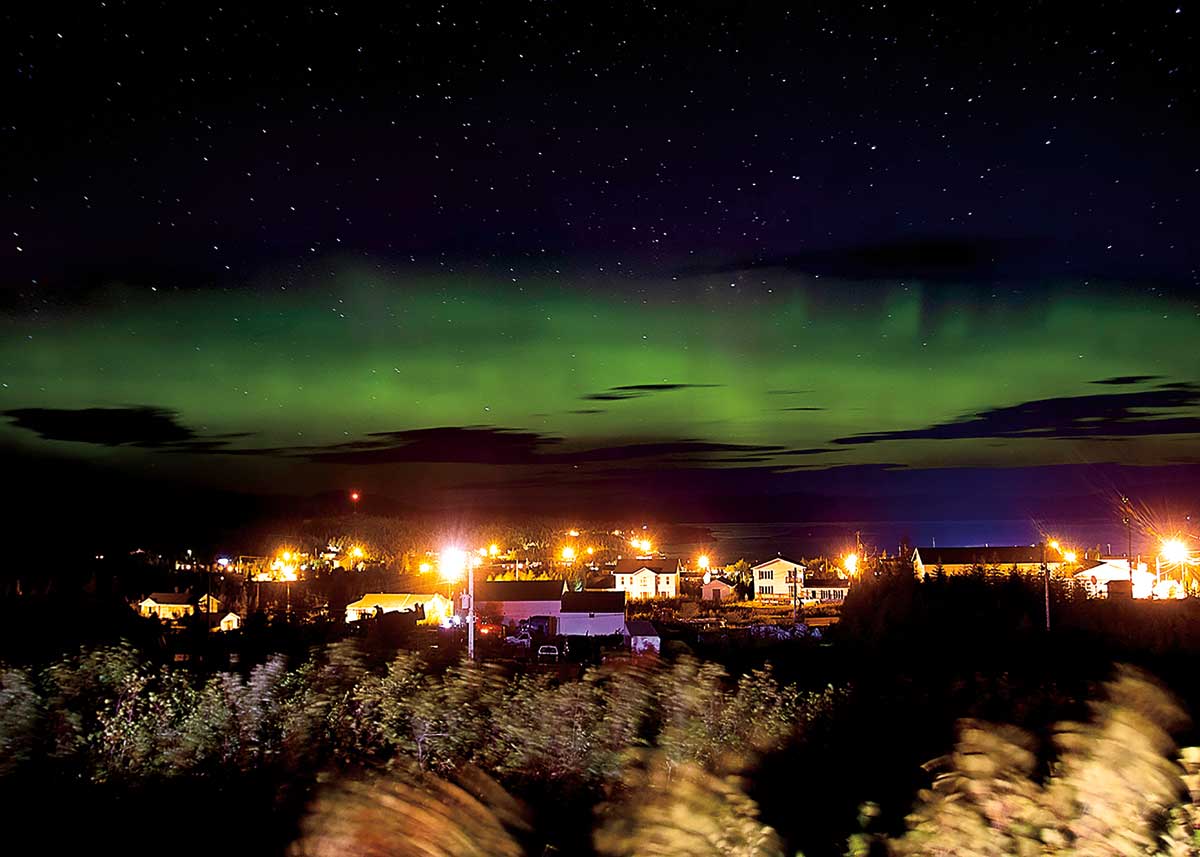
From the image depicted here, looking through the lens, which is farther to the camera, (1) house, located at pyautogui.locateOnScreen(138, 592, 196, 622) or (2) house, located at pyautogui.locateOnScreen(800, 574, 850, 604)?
(2) house, located at pyautogui.locateOnScreen(800, 574, 850, 604)

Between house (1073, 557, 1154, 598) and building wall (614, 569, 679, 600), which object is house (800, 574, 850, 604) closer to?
building wall (614, 569, 679, 600)

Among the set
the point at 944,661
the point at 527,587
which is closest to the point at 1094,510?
the point at 527,587

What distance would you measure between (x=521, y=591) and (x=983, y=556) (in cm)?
2066

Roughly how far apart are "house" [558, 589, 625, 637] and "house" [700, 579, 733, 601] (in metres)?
13.9

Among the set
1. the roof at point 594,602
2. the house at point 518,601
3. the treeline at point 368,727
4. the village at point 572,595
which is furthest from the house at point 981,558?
the treeline at point 368,727

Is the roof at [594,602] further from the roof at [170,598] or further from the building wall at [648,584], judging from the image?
the building wall at [648,584]

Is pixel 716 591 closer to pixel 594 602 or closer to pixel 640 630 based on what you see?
pixel 594 602

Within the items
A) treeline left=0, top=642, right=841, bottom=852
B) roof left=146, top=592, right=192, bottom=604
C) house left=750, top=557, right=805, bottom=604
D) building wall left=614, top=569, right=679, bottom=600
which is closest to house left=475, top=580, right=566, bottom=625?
roof left=146, top=592, right=192, bottom=604

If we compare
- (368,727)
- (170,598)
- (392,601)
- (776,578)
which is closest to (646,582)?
(776,578)

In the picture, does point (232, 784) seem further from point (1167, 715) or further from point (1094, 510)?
point (1094, 510)

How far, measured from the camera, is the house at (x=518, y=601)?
102 feet

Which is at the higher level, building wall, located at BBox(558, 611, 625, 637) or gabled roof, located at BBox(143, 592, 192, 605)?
gabled roof, located at BBox(143, 592, 192, 605)

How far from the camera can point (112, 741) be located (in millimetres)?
6098

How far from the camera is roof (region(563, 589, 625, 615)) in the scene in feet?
94.3
